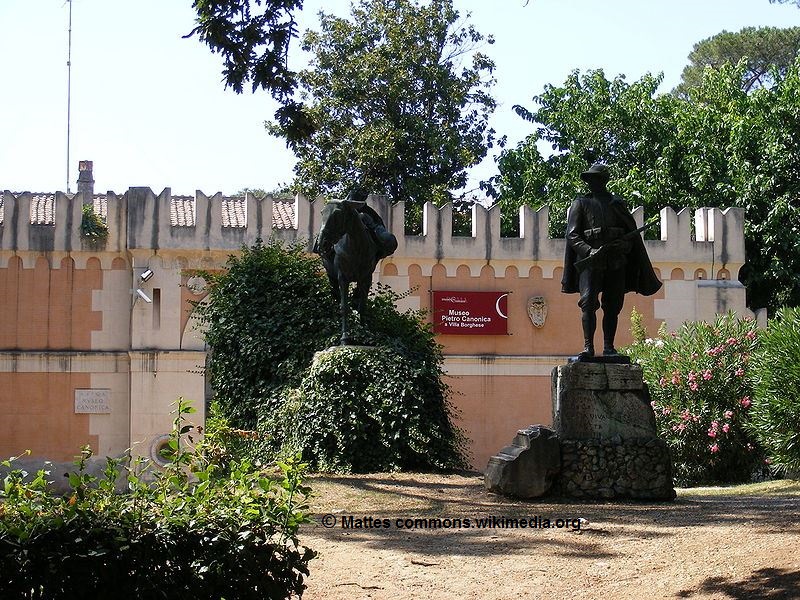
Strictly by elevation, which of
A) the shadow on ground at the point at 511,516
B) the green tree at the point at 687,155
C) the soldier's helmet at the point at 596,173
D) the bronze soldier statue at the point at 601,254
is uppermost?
the green tree at the point at 687,155

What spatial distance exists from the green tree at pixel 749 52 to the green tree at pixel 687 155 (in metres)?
10.1

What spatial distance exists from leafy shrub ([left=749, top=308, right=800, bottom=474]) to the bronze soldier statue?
4072mm

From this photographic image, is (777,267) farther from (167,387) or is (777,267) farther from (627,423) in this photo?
(627,423)

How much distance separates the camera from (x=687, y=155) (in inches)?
1120

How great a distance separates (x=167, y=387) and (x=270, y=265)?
7316 millimetres

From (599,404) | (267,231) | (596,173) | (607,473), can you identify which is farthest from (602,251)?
(267,231)

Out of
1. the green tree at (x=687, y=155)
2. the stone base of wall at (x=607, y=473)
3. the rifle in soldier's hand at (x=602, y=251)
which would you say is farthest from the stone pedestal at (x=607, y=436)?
the green tree at (x=687, y=155)

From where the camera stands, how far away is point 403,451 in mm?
13234

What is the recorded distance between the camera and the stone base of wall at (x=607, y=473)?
34.6 ft

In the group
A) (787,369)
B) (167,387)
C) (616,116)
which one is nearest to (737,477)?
(787,369)

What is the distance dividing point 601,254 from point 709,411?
21.1 ft

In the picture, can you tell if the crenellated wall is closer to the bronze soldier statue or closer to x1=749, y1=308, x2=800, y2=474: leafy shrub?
x1=749, y1=308, x2=800, y2=474: leafy shrub

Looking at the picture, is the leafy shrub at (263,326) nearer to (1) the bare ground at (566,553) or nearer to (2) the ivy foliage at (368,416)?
(2) the ivy foliage at (368,416)

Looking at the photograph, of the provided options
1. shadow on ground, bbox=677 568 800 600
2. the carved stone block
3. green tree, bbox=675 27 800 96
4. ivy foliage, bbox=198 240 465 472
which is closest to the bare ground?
shadow on ground, bbox=677 568 800 600
